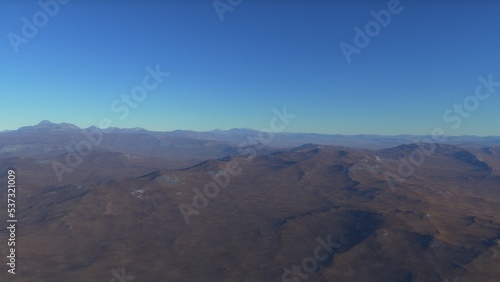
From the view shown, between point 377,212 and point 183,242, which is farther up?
point 377,212

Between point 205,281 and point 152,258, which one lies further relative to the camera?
point 152,258

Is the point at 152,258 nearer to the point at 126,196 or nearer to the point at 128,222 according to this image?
the point at 128,222

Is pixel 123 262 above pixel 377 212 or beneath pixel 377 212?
beneath

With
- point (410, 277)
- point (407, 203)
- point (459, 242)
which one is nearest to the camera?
point (410, 277)

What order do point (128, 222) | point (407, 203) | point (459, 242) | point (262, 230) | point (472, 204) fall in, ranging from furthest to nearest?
point (472, 204) < point (407, 203) < point (128, 222) < point (262, 230) < point (459, 242)

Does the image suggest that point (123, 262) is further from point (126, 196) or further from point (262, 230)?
point (126, 196)

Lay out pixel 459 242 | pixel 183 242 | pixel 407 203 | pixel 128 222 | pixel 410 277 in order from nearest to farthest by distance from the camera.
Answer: pixel 410 277
pixel 459 242
pixel 183 242
pixel 128 222
pixel 407 203

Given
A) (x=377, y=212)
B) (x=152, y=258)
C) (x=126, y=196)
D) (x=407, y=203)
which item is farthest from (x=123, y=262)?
(x=407, y=203)

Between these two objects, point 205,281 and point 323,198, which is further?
point 323,198

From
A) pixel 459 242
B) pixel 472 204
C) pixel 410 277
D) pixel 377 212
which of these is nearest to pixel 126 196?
pixel 377 212
